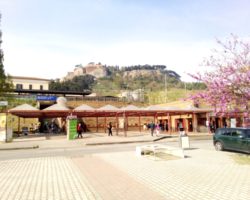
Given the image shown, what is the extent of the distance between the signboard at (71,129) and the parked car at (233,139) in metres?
16.1

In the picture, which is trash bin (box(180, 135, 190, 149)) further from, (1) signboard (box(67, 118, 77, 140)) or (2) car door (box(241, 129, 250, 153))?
(1) signboard (box(67, 118, 77, 140))

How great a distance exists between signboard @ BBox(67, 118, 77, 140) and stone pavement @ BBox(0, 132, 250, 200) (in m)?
17.0

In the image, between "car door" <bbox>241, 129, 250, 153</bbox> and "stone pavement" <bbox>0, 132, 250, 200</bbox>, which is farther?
"car door" <bbox>241, 129, 250, 153</bbox>

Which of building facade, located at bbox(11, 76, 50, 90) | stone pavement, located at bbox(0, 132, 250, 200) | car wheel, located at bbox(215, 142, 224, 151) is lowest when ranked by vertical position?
stone pavement, located at bbox(0, 132, 250, 200)

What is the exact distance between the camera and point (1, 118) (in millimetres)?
30219

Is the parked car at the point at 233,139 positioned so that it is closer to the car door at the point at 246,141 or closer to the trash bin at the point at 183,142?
the car door at the point at 246,141

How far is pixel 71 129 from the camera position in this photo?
1244 inches

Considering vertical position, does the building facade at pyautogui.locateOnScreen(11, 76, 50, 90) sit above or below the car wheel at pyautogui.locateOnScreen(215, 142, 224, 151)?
above

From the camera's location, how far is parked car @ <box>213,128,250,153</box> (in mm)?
16953

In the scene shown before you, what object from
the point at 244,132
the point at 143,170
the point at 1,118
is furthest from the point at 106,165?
the point at 1,118

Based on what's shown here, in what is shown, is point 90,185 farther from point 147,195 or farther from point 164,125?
point 164,125

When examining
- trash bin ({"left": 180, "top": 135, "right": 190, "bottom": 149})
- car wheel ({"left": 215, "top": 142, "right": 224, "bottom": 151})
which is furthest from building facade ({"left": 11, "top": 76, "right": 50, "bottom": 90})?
car wheel ({"left": 215, "top": 142, "right": 224, "bottom": 151})

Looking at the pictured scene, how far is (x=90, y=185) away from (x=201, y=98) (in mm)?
8631

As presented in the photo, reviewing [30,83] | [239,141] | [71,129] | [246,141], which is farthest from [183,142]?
[30,83]
